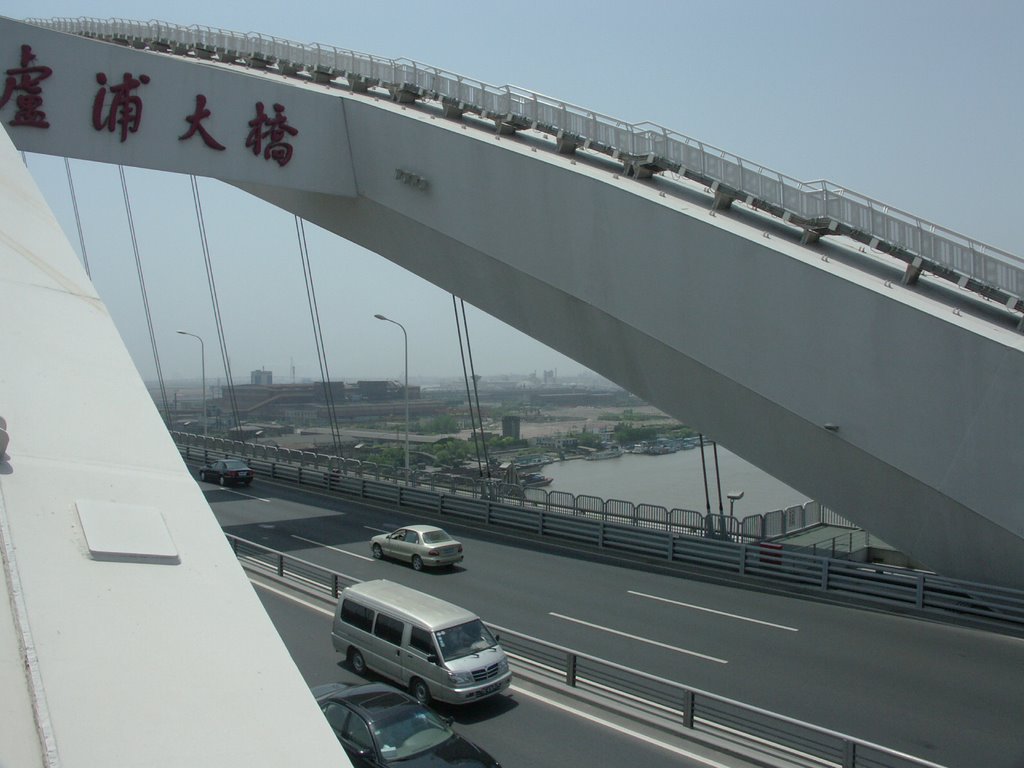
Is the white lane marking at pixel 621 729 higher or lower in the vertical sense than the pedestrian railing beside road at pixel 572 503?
higher

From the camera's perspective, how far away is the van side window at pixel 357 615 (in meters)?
10.3

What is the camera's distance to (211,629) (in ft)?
8.52

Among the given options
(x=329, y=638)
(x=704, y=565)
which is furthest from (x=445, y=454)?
(x=329, y=638)

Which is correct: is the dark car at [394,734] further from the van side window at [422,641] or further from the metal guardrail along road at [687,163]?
the metal guardrail along road at [687,163]

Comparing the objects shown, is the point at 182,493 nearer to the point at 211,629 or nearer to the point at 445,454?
the point at 211,629

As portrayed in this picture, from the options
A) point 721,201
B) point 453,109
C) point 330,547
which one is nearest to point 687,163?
point 721,201

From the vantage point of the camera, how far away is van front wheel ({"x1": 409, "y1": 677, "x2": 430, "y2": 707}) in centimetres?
948

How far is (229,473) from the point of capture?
28406 millimetres

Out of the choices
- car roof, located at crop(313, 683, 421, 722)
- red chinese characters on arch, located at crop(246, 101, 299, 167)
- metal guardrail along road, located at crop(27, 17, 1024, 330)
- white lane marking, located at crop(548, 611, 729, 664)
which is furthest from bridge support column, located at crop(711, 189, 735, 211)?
car roof, located at crop(313, 683, 421, 722)

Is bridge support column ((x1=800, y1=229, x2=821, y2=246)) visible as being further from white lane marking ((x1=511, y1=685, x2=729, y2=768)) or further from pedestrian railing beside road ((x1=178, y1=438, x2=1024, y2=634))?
white lane marking ((x1=511, y1=685, x2=729, y2=768))

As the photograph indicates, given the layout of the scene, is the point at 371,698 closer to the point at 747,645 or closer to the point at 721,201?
the point at 747,645

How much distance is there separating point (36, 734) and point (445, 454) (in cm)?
2587

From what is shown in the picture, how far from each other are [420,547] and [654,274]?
24.2 feet

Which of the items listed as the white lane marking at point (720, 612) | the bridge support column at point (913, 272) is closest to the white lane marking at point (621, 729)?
the white lane marking at point (720, 612)
